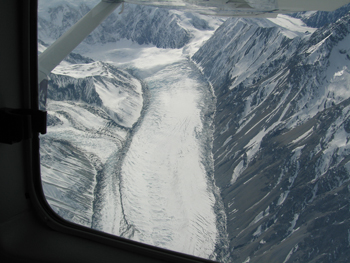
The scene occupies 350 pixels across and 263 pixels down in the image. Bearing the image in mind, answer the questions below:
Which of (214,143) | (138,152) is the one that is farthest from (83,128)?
(214,143)

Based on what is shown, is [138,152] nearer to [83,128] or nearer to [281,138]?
[83,128]

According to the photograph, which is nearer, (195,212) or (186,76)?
(195,212)

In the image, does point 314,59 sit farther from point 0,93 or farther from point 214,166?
point 0,93

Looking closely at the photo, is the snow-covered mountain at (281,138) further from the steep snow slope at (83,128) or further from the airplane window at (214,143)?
the steep snow slope at (83,128)

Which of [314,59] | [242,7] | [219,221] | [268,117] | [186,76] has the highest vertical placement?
[242,7]

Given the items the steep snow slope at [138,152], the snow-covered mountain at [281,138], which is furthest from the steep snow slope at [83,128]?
the snow-covered mountain at [281,138]

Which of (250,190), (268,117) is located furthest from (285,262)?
(268,117)

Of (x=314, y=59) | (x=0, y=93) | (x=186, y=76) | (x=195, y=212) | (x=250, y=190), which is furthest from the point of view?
Result: (x=186, y=76)

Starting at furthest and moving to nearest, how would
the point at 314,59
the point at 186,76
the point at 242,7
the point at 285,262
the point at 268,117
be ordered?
the point at 186,76 → the point at 314,59 → the point at 268,117 → the point at 285,262 → the point at 242,7
